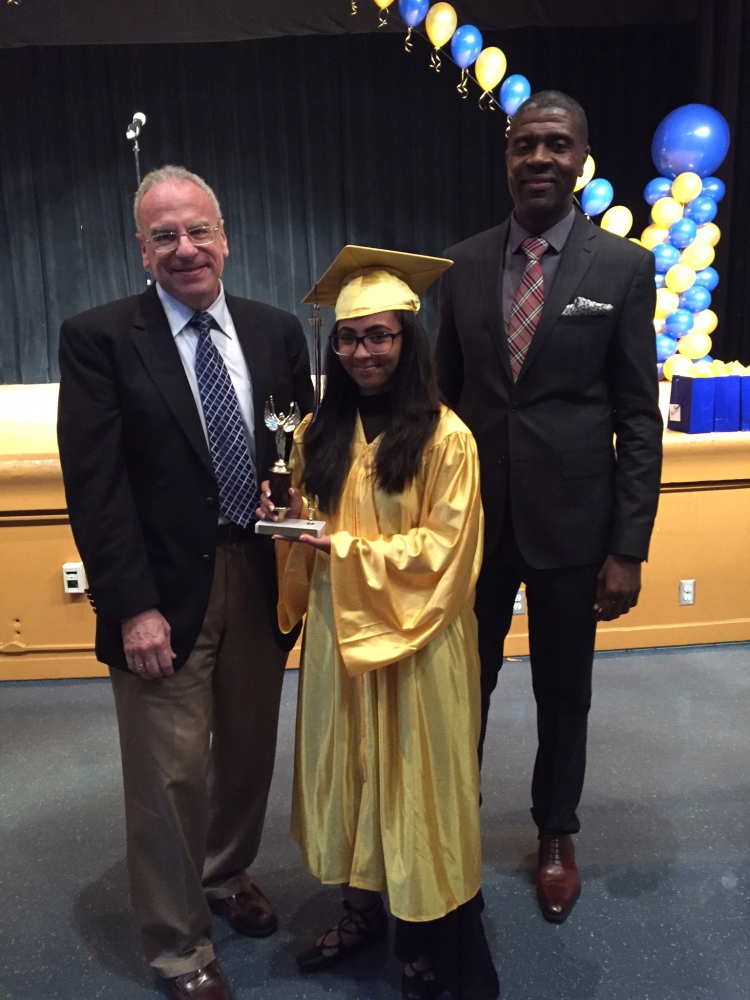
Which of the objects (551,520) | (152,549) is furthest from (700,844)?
(152,549)

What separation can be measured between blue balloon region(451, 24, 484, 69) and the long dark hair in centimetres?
444

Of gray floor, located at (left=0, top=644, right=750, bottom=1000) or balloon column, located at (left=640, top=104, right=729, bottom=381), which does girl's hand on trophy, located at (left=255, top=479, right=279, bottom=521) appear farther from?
balloon column, located at (left=640, top=104, right=729, bottom=381)

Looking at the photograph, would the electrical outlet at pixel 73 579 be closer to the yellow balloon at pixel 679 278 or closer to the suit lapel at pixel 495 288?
the suit lapel at pixel 495 288

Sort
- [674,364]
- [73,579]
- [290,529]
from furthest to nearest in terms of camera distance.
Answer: [674,364] → [73,579] → [290,529]

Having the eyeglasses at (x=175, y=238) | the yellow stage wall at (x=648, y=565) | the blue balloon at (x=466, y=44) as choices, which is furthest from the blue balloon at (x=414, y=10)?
the eyeglasses at (x=175, y=238)

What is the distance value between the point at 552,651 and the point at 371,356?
2.71 ft

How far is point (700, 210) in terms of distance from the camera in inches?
197

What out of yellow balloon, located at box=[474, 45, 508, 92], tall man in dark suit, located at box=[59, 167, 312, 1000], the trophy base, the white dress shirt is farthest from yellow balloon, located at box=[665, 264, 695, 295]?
the trophy base

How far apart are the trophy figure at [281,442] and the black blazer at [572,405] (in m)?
0.46

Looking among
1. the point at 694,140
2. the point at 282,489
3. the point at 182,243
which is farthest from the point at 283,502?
the point at 694,140

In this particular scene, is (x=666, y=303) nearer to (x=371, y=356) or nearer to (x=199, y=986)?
(x=371, y=356)

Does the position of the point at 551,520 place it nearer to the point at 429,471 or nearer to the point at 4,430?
the point at 429,471

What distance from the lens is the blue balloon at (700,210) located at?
16.5 ft

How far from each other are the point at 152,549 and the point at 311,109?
6936mm
